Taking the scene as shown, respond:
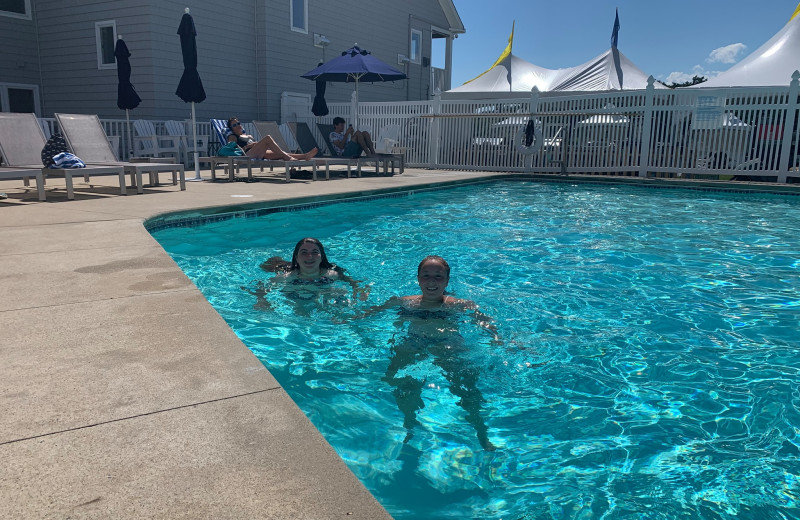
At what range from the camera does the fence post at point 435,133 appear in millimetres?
16125

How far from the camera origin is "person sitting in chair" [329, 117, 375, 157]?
1262 cm

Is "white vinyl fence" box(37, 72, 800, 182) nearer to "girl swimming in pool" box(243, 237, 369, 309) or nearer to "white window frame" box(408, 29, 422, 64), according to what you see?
"white window frame" box(408, 29, 422, 64)

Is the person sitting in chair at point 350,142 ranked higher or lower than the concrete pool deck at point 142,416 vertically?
higher

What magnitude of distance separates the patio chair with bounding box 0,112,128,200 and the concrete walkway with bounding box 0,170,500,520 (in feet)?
15.4


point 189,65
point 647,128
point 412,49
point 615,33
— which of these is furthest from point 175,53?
point 615,33

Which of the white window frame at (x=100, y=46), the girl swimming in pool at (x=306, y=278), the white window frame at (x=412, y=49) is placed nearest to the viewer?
the girl swimming in pool at (x=306, y=278)

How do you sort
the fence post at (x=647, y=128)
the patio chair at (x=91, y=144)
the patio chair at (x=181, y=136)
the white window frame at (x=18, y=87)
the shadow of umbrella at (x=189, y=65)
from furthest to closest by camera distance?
1. the white window frame at (x=18, y=87)
2. the fence post at (x=647, y=128)
3. the patio chair at (x=181, y=136)
4. the shadow of umbrella at (x=189, y=65)
5. the patio chair at (x=91, y=144)

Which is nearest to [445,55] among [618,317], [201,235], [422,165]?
[422,165]

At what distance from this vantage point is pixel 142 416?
6.19 feet

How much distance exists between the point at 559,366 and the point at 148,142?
39.8 ft

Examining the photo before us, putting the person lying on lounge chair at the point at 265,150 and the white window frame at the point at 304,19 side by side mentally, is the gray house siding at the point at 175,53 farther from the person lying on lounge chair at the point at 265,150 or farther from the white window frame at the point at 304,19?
the person lying on lounge chair at the point at 265,150

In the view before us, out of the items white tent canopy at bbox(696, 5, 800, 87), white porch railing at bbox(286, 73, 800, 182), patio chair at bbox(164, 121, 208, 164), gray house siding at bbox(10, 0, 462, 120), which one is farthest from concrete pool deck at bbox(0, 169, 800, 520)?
white tent canopy at bbox(696, 5, 800, 87)

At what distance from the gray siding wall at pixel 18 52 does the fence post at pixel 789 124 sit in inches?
729

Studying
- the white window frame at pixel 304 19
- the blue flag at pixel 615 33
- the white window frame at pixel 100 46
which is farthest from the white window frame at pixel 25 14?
the blue flag at pixel 615 33
